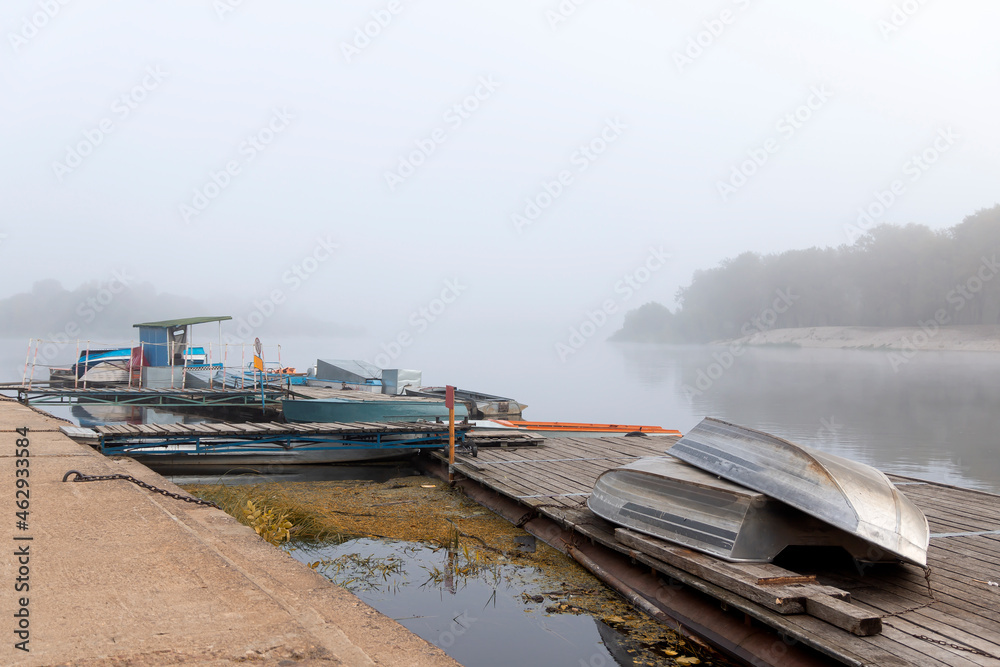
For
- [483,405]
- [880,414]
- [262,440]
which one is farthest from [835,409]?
[262,440]

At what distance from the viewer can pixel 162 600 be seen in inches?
157

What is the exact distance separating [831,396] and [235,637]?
4851cm

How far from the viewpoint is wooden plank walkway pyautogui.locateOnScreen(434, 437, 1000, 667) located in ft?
16.7

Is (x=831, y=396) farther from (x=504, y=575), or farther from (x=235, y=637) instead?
(x=235, y=637)

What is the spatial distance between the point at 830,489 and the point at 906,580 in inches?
49.5

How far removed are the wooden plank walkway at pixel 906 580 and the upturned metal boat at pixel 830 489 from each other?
394mm

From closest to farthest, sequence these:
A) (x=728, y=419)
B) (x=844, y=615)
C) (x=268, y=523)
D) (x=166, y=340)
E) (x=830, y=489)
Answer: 1. (x=844, y=615)
2. (x=830, y=489)
3. (x=268, y=523)
4. (x=166, y=340)
5. (x=728, y=419)

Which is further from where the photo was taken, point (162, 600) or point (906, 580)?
point (906, 580)

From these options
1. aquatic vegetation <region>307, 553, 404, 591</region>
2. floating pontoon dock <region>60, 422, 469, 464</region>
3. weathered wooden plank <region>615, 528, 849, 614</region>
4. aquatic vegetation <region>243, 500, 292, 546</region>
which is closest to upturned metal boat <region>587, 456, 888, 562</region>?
weathered wooden plank <region>615, 528, 849, 614</region>

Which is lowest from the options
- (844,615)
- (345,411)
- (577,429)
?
(844,615)

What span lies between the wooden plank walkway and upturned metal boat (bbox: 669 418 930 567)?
394mm

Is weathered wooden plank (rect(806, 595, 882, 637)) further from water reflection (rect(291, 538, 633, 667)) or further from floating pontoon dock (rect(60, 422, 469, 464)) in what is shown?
floating pontoon dock (rect(60, 422, 469, 464))

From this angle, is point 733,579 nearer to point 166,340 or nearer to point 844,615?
point 844,615

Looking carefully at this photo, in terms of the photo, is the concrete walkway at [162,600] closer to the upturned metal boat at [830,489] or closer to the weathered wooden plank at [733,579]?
the weathered wooden plank at [733,579]
